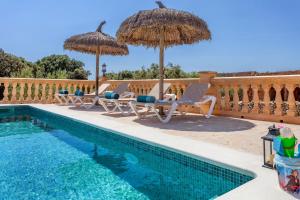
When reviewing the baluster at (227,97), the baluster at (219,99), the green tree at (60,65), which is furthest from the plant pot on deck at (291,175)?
the green tree at (60,65)

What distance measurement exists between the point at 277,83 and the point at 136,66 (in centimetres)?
3162

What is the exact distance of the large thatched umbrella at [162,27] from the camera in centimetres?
596

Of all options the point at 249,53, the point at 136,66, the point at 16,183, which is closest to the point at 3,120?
the point at 16,183

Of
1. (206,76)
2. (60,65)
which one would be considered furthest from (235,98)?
(60,65)

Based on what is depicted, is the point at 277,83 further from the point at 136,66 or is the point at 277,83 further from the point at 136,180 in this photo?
the point at 136,66

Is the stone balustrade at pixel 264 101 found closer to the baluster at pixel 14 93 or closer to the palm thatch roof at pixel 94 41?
the palm thatch roof at pixel 94 41

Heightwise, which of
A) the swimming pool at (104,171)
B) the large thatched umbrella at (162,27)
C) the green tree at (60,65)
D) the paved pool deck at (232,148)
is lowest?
the swimming pool at (104,171)

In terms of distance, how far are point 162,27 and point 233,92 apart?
261cm

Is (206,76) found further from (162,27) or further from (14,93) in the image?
(14,93)

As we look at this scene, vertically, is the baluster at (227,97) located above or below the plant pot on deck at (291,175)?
above

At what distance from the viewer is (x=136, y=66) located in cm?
3672

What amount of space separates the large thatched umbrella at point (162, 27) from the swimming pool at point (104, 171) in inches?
108

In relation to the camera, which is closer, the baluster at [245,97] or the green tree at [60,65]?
the baluster at [245,97]

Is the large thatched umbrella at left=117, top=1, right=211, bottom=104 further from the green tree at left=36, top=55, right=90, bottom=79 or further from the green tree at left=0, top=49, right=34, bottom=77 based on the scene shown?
the green tree at left=36, top=55, right=90, bottom=79
